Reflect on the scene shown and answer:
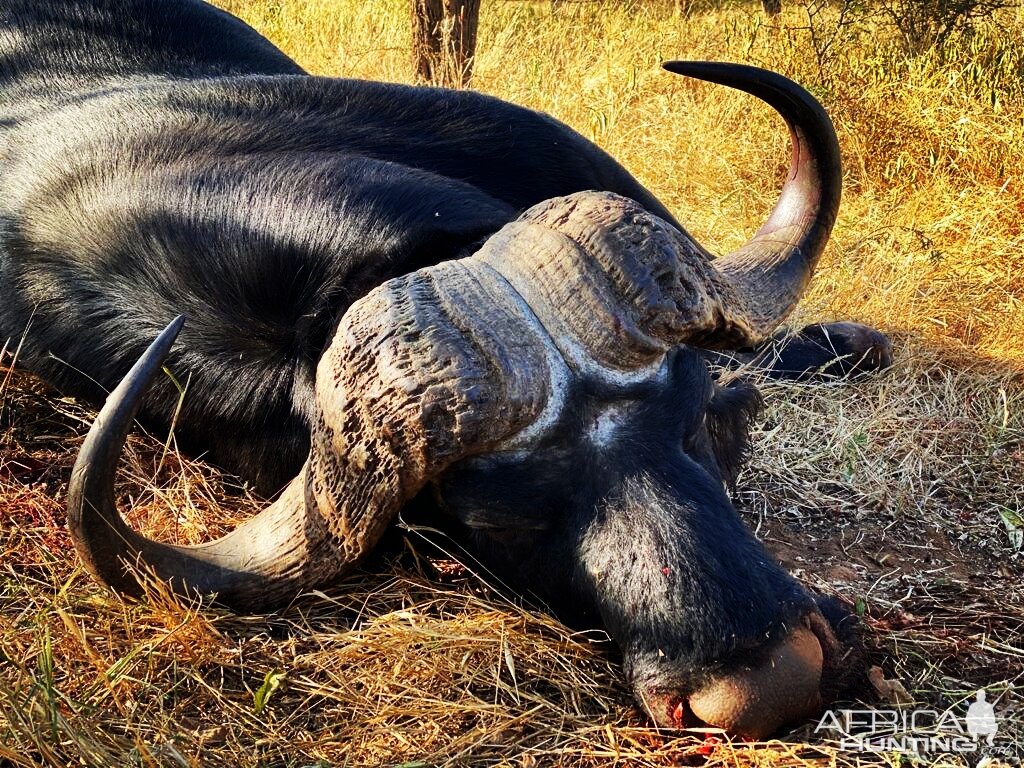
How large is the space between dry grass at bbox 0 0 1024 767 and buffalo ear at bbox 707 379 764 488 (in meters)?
0.31

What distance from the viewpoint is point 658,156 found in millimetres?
6309

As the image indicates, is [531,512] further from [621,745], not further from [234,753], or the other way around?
[234,753]

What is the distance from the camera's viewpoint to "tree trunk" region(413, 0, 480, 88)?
7.04 metres

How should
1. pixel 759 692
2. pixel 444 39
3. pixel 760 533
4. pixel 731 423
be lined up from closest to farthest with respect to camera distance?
pixel 759 692
pixel 731 423
pixel 760 533
pixel 444 39

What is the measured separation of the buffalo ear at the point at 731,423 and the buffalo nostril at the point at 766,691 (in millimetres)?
851

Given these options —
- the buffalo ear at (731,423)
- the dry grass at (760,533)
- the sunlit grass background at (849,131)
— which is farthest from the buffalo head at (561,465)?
the sunlit grass background at (849,131)

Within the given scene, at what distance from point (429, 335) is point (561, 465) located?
0.39 meters

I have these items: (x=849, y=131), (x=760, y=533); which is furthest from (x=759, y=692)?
(x=849, y=131)

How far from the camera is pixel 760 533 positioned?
10.5 ft

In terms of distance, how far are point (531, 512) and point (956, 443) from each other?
2.11 m

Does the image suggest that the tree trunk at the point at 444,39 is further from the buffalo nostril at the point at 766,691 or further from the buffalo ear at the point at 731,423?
the buffalo nostril at the point at 766,691

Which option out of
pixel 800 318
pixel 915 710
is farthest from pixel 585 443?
pixel 800 318

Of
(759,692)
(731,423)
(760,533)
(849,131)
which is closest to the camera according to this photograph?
(759,692)

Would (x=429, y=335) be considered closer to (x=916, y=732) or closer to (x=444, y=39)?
(x=916, y=732)
